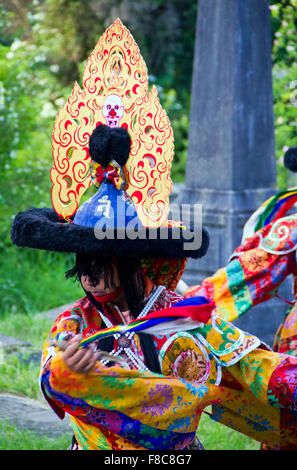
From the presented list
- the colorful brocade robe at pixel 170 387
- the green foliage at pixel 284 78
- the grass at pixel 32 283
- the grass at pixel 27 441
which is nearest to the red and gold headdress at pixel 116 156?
the colorful brocade robe at pixel 170 387

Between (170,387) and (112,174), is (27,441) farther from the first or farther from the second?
(112,174)

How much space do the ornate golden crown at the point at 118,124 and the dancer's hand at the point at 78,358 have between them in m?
0.61

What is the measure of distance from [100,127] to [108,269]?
19.3 inches

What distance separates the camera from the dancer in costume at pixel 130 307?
2211mm

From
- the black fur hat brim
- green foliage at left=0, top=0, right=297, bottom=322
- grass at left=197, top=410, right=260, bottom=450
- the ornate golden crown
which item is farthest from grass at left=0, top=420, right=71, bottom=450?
green foliage at left=0, top=0, right=297, bottom=322

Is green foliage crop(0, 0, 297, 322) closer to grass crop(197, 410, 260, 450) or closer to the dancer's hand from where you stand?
grass crop(197, 410, 260, 450)

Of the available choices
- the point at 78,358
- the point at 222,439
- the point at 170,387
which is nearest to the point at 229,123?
the point at 222,439

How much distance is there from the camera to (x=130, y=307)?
2.42 metres

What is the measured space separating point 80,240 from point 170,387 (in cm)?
56

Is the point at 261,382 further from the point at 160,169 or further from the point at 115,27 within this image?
the point at 115,27

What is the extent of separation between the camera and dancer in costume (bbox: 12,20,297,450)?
221 cm

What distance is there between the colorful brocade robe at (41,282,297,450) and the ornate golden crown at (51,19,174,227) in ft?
1.24

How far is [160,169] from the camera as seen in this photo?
2570 mm

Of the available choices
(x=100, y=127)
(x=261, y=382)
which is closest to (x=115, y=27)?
(x=100, y=127)
